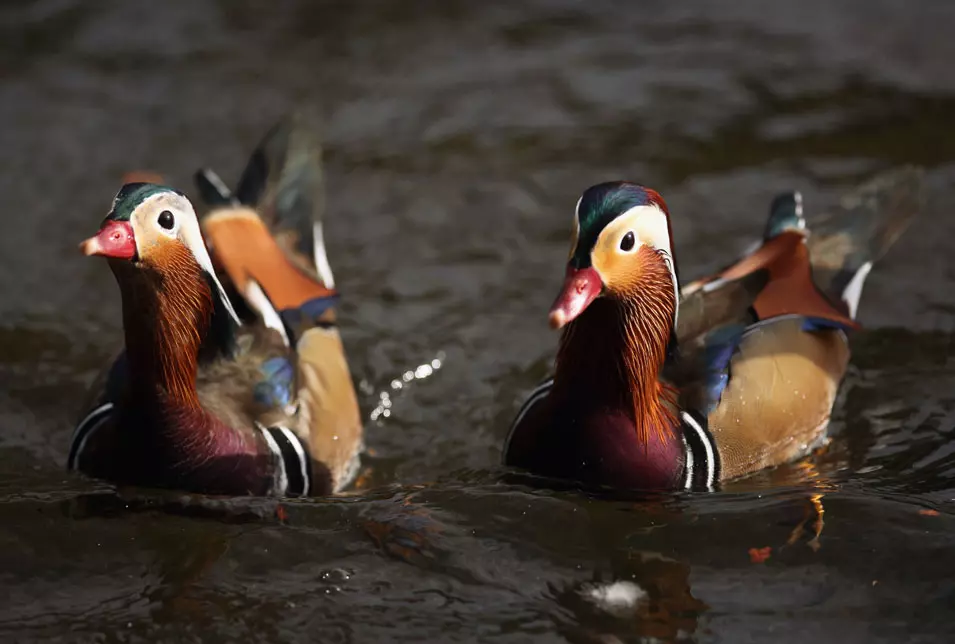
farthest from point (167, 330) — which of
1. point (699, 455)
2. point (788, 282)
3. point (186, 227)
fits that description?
point (788, 282)

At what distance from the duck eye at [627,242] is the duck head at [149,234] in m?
1.20

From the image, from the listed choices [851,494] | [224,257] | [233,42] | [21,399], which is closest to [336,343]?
[224,257]

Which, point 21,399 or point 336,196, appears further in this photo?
point 336,196

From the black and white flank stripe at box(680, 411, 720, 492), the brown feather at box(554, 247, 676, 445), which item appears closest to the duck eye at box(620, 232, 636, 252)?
the brown feather at box(554, 247, 676, 445)

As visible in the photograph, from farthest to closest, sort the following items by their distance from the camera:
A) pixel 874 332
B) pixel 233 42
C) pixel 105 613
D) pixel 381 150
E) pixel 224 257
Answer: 1. pixel 233 42
2. pixel 381 150
3. pixel 874 332
4. pixel 224 257
5. pixel 105 613

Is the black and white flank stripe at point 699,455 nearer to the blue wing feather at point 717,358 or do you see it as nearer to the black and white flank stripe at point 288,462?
the blue wing feather at point 717,358

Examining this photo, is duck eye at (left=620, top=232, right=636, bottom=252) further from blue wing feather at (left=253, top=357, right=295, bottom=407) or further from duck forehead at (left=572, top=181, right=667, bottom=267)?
blue wing feather at (left=253, top=357, right=295, bottom=407)

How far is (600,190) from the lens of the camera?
11.7 feet

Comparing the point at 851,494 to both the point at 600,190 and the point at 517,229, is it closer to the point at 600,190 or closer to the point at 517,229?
the point at 600,190

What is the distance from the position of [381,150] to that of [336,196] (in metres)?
0.40

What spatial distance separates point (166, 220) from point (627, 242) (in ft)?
4.21

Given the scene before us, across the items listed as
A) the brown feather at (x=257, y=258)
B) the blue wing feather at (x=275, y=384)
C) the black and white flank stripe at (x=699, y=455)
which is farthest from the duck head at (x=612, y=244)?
the brown feather at (x=257, y=258)

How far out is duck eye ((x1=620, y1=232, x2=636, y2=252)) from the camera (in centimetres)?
359

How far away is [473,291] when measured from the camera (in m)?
5.49
